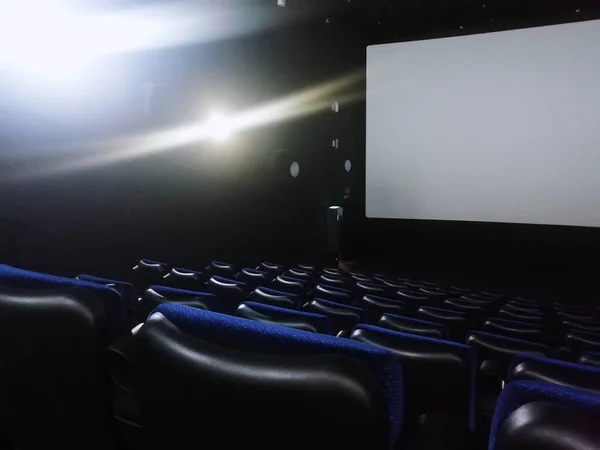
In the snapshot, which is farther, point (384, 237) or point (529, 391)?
point (384, 237)

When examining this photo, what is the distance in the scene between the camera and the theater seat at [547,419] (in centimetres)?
46

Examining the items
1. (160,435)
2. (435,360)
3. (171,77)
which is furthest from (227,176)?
(160,435)

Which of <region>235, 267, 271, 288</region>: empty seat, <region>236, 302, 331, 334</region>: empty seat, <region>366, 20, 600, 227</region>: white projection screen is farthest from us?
<region>366, 20, 600, 227</region>: white projection screen

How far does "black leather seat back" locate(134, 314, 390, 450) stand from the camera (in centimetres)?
52

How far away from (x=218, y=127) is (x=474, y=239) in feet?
18.1

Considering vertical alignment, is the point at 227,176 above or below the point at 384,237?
above

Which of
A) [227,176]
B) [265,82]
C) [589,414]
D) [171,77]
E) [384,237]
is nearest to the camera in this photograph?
[589,414]

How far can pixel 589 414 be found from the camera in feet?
1.68

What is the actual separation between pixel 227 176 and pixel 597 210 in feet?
20.5

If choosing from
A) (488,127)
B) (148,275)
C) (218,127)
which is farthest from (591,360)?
(488,127)

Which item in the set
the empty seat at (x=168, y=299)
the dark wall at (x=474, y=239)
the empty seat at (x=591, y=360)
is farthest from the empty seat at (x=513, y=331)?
the dark wall at (x=474, y=239)

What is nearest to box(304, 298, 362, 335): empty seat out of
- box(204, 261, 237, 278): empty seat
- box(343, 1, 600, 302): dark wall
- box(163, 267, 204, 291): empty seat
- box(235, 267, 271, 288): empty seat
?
box(163, 267, 204, 291): empty seat

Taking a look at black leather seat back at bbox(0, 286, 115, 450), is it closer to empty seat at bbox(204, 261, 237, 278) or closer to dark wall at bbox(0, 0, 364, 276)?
dark wall at bbox(0, 0, 364, 276)

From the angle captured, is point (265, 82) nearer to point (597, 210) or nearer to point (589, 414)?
point (597, 210)
